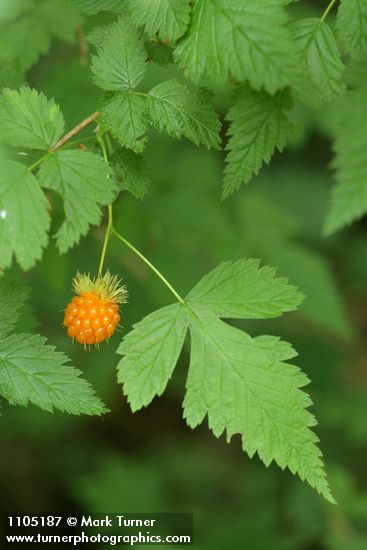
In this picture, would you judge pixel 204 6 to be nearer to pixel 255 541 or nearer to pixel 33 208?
pixel 33 208

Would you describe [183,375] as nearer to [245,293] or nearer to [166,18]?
[245,293]

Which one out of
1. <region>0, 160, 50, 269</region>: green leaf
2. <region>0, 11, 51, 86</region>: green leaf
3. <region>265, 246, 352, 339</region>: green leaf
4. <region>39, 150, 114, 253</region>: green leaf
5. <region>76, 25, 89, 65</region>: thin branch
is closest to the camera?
<region>0, 160, 50, 269</region>: green leaf

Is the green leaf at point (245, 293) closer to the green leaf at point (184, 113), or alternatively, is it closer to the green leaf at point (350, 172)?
the green leaf at point (184, 113)

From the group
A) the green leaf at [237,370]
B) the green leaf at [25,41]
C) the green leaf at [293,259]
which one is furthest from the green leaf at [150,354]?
the green leaf at [293,259]

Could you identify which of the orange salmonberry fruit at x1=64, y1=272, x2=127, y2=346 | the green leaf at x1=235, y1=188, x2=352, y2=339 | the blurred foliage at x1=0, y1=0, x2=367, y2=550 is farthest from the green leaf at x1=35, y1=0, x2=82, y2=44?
the green leaf at x1=235, y1=188, x2=352, y2=339

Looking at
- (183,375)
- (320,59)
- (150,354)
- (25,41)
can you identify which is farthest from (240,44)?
(183,375)

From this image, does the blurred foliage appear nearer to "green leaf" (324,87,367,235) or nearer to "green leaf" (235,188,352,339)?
"green leaf" (235,188,352,339)
